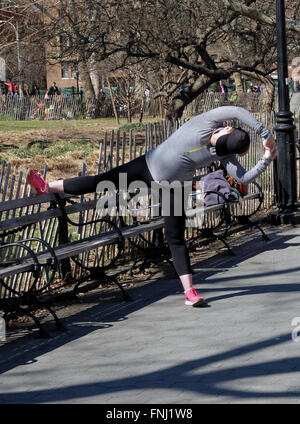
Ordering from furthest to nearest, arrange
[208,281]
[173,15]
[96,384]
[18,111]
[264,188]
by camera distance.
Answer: [18,111], [173,15], [264,188], [208,281], [96,384]

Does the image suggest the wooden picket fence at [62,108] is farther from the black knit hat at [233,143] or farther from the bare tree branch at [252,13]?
the black knit hat at [233,143]

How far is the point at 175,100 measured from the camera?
1791 cm

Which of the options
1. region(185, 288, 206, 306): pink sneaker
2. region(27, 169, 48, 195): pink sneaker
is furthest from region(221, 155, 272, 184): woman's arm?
region(27, 169, 48, 195): pink sneaker

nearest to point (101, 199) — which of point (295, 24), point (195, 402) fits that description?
point (195, 402)

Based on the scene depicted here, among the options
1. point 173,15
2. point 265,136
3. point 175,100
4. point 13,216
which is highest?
point 173,15

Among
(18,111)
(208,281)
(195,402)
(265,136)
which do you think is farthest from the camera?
(18,111)

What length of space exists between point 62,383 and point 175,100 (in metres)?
13.2

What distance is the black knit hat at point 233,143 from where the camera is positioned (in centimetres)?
663

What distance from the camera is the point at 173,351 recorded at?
5.81m

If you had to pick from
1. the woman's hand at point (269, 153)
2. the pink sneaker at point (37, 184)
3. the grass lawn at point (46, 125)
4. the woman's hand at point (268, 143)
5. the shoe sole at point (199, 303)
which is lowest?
the shoe sole at point (199, 303)

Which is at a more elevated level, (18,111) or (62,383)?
(18,111)

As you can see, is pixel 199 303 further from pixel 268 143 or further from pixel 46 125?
pixel 46 125

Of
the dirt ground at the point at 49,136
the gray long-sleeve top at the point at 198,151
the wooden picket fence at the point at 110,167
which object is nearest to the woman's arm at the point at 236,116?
the gray long-sleeve top at the point at 198,151
